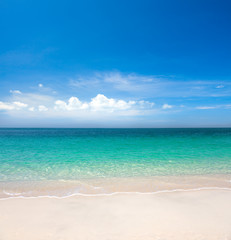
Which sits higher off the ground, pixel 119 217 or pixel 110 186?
pixel 119 217

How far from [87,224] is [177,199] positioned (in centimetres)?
334

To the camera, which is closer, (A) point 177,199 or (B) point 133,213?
(B) point 133,213

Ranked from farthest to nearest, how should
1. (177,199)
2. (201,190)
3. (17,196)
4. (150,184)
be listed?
(150,184) < (201,190) < (17,196) < (177,199)

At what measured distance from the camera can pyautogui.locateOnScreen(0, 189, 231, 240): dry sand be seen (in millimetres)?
3674

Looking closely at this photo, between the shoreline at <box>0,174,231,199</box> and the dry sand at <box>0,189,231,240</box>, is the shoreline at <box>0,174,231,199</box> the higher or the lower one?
the lower one

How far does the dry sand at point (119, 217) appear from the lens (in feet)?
12.1

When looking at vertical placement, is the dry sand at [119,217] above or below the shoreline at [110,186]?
above

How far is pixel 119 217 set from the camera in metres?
4.38

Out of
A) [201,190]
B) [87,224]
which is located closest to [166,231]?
[87,224]

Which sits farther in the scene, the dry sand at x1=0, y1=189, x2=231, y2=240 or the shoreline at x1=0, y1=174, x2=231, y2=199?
the shoreline at x1=0, y1=174, x2=231, y2=199

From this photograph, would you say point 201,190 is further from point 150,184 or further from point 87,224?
point 87,224

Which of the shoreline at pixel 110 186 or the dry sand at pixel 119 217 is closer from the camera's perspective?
the dry sand at pixel 119 217

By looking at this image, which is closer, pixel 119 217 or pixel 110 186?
pixel 119 217

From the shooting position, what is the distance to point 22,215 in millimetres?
4461
